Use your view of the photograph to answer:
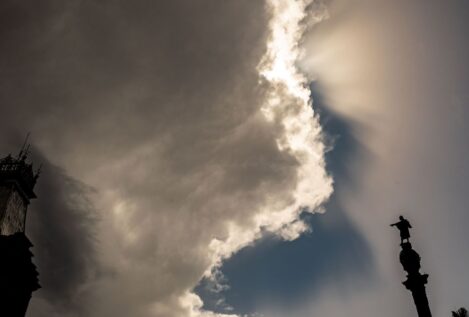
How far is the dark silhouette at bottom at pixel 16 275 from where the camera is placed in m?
30.3

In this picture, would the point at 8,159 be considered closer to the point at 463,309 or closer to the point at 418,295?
the point at 418,295

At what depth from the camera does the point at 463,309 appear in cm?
3145

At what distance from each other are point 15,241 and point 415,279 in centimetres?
3234

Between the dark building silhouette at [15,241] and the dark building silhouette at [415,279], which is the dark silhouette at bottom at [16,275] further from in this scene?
the dark building silhouette at [415,279]

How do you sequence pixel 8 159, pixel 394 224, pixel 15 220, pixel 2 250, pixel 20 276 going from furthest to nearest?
pixel 8 159, pixel 15 220, pixel 20 276, pixel 2 250, pixel 394 224

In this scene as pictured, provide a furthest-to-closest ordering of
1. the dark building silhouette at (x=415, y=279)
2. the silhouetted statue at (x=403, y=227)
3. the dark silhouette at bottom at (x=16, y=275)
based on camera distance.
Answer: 1. the dark silhouette at bottom at (x=16, y=275)
2. the silhouetted statue at (x=403, y=227)
3. the dark building silhouette at (x=415, y=279)

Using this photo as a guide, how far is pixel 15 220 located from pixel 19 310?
951 centimetres

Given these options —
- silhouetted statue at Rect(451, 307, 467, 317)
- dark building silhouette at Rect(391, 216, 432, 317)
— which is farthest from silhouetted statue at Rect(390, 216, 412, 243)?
silhouetted statue at Rect(451, 307, 467, 317)

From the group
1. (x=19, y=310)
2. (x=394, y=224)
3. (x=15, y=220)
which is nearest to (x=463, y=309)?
(x=394, y=224)

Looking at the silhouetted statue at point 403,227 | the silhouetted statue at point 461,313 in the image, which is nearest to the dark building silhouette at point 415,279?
the silhouetted statue at point 403,227

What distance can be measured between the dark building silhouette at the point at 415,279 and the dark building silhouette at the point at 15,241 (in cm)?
3070

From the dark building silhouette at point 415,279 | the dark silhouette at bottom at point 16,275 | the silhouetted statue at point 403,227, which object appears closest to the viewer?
the dark building silhouette at point 415,279

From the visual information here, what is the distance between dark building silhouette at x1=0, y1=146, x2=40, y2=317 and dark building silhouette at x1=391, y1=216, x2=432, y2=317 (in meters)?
30.7

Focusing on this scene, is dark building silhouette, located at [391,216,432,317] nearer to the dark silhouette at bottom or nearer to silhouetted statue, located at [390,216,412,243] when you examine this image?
silhouetted statue, located at [390,216,412,243]
